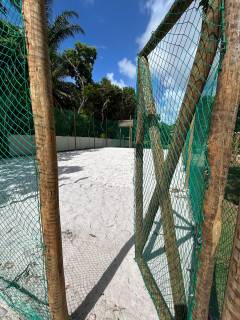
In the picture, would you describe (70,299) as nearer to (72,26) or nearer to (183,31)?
(183,31)

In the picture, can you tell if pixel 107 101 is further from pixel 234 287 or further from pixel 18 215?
pixel 234 287

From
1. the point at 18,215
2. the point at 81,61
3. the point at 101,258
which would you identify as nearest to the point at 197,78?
the point at 101,258

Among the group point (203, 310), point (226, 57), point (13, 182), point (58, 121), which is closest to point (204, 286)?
point (203, 310)

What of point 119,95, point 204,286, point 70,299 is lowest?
point 70,299

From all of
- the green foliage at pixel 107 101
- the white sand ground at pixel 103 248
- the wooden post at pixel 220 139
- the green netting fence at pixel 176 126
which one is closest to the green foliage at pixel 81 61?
the green foliage at pixel 107 101

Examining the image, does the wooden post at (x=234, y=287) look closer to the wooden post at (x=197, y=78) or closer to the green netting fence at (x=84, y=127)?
the wooden post at (x=197, y=78)

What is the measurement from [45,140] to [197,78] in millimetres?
857

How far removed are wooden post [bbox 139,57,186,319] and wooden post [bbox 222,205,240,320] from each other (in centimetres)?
100

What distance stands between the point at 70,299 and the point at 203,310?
1252mm

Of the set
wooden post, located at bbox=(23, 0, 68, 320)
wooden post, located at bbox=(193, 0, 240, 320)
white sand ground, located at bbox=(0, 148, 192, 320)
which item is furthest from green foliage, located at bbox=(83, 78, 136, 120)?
wooden post, located at bbox=(193, 0, 240, 320)

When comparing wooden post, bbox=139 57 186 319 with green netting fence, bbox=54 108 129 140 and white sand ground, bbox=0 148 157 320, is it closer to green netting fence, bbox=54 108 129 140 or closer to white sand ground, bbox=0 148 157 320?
white sand ground, bbox=0 148 157 320

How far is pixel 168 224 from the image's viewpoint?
1686 millimetres

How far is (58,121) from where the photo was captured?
45.0 feet

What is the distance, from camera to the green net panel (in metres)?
1.45
